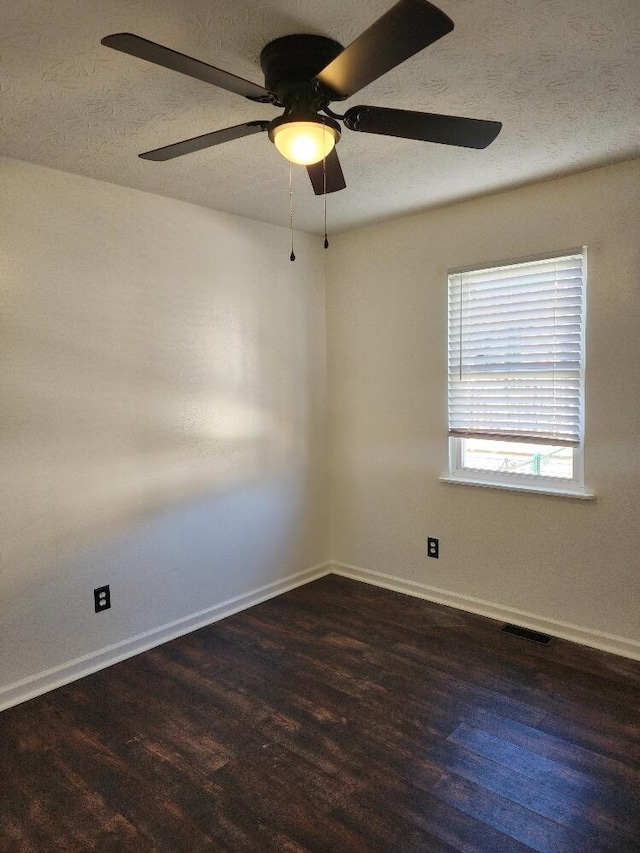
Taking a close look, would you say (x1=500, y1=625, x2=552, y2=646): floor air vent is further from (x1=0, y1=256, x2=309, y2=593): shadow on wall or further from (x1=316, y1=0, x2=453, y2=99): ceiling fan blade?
(x1=316, y1=0, x2=453, y2=99): ceiling fan blade

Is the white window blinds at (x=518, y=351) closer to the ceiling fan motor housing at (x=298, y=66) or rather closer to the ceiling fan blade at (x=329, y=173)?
the ceiling fan blade at (x=329, y=173)

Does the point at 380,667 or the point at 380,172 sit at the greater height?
the point at 380,172

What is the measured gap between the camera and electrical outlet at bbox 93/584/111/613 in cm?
283

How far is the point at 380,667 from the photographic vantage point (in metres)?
2.79

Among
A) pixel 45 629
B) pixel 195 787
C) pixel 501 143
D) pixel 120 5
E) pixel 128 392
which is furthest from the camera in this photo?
pixel 128 392

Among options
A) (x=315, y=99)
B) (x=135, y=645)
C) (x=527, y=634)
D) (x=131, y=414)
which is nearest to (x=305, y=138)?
(x=315, y=99)

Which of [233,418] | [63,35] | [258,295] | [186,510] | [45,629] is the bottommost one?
[45,629]

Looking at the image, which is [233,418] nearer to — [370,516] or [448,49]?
[370,516]

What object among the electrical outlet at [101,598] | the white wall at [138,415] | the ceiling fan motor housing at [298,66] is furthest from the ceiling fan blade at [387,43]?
the electrical outlet at [101,598]

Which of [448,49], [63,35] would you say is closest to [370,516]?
[448,49]

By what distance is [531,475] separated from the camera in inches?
124

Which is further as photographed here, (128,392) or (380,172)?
(128,392)

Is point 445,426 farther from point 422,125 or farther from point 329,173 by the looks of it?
point 422,125

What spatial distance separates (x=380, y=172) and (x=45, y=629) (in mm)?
2771
